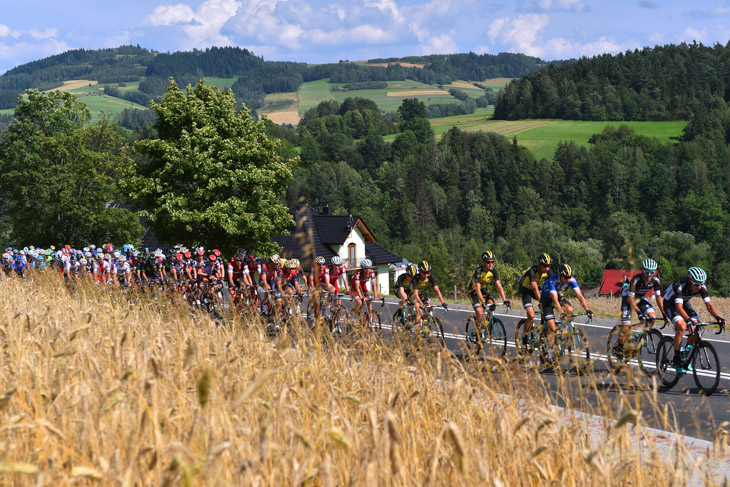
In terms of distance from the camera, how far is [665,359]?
10742mm

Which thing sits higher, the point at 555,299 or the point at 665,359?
the point at 555,299

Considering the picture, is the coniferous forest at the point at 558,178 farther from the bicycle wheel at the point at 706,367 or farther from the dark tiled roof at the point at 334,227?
the bicycle wheel at the point at 706,367

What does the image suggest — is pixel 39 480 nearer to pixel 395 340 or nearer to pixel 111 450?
pixel 111 450

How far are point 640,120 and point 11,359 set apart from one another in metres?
190

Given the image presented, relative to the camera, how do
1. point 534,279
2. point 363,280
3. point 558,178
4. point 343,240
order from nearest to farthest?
point 534,279 → point 363,280 → point 343,240 → point 558,178

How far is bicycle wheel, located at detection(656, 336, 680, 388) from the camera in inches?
420

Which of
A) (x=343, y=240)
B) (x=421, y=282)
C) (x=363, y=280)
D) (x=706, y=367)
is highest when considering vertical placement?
(x=421, y=282)

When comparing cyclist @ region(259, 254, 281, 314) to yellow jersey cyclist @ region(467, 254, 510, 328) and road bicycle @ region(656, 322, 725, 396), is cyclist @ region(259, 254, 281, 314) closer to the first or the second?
yellow jersey cyclist @ region(467, 254, 510, 328)

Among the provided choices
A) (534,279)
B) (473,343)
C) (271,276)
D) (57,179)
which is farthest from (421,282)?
(57,179)

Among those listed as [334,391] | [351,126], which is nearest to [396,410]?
[334,391]

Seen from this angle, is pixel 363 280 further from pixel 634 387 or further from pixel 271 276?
pixel 634 387

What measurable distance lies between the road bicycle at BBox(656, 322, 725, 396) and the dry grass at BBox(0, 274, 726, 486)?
633cm

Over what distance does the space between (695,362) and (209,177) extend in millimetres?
27490

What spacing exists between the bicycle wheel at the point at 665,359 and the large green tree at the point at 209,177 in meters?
25.2
